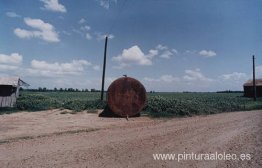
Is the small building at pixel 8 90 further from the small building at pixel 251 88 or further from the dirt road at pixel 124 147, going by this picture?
the small building at pixel 251 88

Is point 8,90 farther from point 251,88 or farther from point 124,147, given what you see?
point 251,88

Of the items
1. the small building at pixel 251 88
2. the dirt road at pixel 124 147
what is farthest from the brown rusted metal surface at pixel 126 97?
the small building at pixel 251 88

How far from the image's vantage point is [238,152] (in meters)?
8.59

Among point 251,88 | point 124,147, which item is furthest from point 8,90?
point 251,88

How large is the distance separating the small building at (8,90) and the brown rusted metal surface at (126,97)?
36.7ft

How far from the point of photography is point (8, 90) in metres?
25.9

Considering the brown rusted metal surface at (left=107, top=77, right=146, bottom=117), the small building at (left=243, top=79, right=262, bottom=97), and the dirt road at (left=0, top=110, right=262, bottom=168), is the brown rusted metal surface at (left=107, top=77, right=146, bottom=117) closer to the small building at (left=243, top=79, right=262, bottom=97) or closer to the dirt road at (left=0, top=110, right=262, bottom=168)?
the dirt road at (left=0, top=110, right=262, bottom=168)

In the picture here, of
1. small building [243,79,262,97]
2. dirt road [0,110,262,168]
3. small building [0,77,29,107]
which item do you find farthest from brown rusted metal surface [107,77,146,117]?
small building [243,79,262,97]

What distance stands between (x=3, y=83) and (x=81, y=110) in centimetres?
804

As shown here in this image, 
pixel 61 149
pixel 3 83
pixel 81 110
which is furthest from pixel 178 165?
pixel 3 83

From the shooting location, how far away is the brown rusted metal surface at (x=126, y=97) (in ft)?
64.7

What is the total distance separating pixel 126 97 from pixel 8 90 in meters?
12.6

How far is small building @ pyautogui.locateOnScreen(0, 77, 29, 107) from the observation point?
25375 mm

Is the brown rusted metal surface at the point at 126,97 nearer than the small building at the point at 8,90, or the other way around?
the brown rusted metal surface at the point at 126,97
